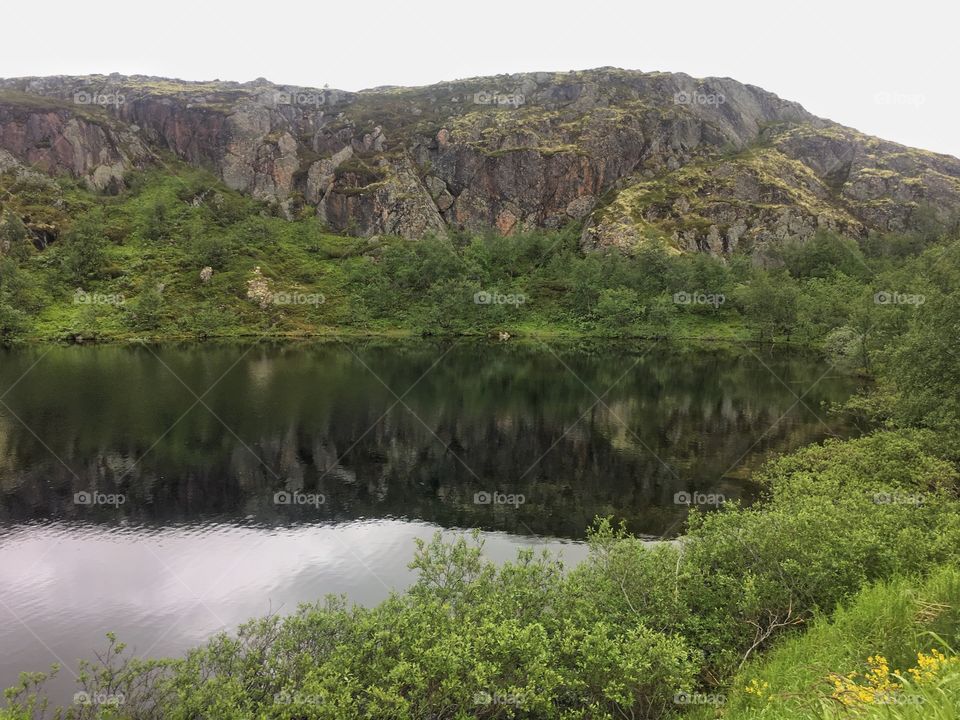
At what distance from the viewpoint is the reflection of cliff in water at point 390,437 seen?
1261 inches

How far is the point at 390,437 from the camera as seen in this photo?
45.4 m

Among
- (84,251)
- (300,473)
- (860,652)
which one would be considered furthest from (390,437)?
(84,251)

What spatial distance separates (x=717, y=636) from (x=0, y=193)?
208 metres

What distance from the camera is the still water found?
72.7 ft

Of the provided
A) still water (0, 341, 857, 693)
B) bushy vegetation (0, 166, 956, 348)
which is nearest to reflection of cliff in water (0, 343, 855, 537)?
still water (0, 341, 857, 693)

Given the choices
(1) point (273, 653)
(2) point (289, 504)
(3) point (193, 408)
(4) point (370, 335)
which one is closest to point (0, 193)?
(4) point (370, 335)

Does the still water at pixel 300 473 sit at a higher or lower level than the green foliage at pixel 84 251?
lower

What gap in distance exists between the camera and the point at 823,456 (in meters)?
33.9

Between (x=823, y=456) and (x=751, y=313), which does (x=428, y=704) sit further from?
(x=751, y=313)

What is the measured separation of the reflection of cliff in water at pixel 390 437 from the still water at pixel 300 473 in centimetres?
23

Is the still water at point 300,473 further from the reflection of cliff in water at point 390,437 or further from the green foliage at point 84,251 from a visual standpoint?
the green foliage at point 84,251

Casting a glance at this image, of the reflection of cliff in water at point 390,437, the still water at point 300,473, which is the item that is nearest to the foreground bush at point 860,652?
the still water at point 300,473

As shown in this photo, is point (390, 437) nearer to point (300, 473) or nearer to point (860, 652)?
point (300, 473)

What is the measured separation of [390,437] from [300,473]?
9.62 meters
